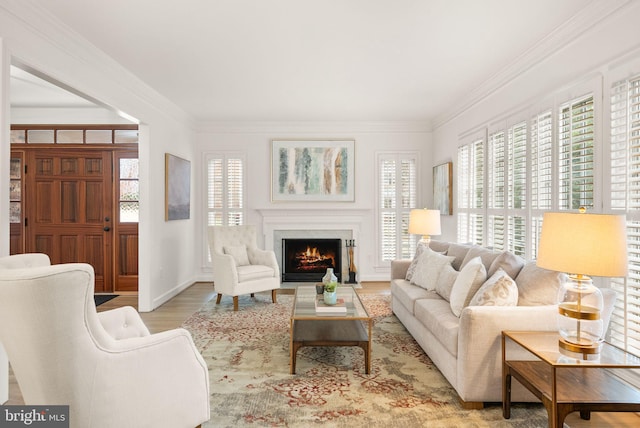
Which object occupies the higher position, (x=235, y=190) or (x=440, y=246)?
(x=235, y=190)

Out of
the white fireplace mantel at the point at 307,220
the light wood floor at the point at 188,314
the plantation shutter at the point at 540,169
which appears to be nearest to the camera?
the light wood floor at the point at 188,314

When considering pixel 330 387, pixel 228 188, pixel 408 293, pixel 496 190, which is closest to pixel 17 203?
pixel 228 188

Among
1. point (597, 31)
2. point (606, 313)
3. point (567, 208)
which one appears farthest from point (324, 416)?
point (597, 31)

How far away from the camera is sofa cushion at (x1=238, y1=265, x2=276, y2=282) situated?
190 inches

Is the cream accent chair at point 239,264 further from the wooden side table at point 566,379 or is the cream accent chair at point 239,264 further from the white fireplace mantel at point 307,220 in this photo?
the wooden side table at point 566,379

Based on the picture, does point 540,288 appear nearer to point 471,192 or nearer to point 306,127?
point 471,192

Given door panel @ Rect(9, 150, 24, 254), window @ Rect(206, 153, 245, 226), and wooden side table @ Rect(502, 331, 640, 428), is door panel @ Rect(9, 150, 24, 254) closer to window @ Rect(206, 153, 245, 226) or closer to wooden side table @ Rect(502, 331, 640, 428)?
window @ Rect(206, 153, 245, 226)

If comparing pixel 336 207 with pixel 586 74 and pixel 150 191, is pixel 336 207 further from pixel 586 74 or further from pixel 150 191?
pixel 586 74

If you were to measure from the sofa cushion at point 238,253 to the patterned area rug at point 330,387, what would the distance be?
50.7 inches

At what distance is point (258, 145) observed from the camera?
21.4 ft

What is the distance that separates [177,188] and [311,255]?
98.9 inches

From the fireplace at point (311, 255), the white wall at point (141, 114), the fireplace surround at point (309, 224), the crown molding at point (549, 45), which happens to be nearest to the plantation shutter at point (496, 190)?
the crown molding at point (549, 45)

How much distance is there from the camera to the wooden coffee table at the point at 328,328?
2.89 metres

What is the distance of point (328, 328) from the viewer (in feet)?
10.6
